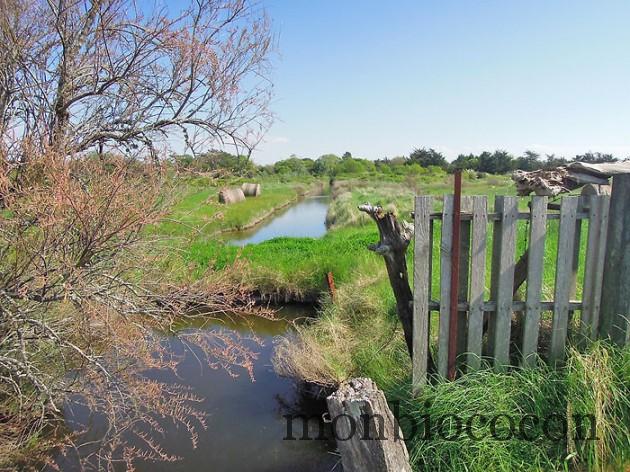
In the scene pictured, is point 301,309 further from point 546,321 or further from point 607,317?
point 607,317

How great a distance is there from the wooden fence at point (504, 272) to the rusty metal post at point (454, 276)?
0.13 feet

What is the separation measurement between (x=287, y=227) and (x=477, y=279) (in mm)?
20441

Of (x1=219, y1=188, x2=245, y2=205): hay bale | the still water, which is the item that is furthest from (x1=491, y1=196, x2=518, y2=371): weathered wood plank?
(x1=219, y1=188, x2=245, y2=205): hay bale

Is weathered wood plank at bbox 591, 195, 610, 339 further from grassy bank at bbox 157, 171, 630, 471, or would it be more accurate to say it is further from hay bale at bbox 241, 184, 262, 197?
hay bale at bbox 241, 184, 262, 197

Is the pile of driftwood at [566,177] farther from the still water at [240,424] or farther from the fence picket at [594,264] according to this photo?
the still water at [240,424]

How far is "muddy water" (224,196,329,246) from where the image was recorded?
62.4 ft

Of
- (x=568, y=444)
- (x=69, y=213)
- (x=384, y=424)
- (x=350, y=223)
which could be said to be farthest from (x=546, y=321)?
(x=350, y=223)

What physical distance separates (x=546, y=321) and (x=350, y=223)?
13683 millimetres

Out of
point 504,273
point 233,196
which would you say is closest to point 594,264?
point 504,273

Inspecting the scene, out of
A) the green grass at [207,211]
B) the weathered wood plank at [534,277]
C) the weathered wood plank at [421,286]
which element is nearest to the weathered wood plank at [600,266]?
the weathered wood plank at [534,277]

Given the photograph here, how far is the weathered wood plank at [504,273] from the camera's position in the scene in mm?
3375

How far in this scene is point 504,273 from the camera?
343 cm

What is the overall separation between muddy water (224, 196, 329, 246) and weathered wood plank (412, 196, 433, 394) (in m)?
12.1

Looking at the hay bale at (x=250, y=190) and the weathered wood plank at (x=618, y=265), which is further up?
the weathered wood plank at (x=618, y=265)
